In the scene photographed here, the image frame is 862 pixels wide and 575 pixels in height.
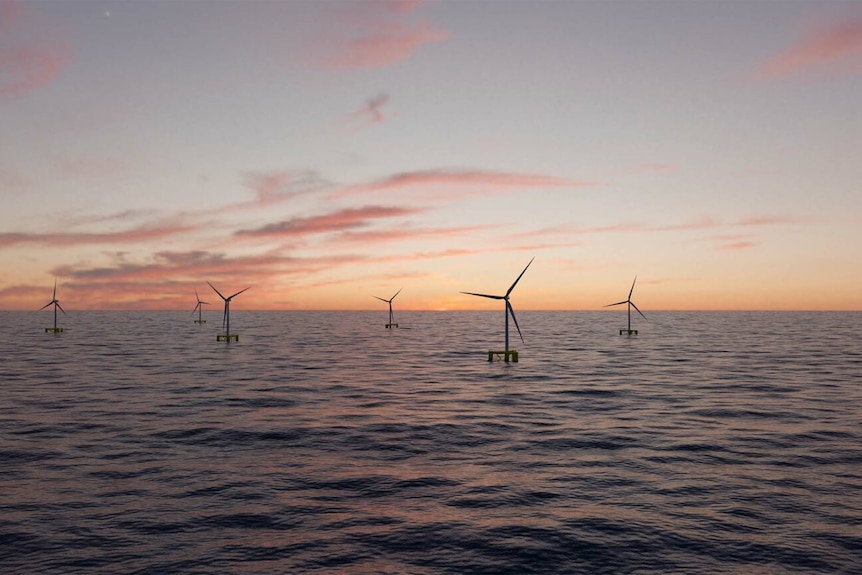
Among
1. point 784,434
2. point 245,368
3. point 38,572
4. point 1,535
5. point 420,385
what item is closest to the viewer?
point 38,572

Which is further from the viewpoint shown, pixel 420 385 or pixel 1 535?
pixel 420 385

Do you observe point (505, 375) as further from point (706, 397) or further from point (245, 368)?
point (245, 368)

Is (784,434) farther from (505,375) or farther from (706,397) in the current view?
(505,375)

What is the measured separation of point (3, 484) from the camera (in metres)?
27.2

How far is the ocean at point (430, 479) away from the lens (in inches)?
768

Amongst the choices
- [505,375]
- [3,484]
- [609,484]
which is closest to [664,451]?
[609,484]

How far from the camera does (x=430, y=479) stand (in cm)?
2841

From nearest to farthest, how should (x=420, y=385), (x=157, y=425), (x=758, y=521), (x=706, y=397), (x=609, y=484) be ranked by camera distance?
(x=758, y=521), (x=609, y=484), (x=157, y=425), (x=706, y=397), (x=420, y=385)

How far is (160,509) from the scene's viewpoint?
77.3 feet

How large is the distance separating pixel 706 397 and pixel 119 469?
46.0m

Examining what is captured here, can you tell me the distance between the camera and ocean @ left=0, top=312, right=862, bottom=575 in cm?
1950

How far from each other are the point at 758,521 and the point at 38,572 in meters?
23.8

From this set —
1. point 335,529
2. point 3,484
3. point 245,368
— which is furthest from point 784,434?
point 245,368

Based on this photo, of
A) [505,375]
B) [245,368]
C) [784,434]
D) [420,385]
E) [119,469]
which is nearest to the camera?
[119,469]
